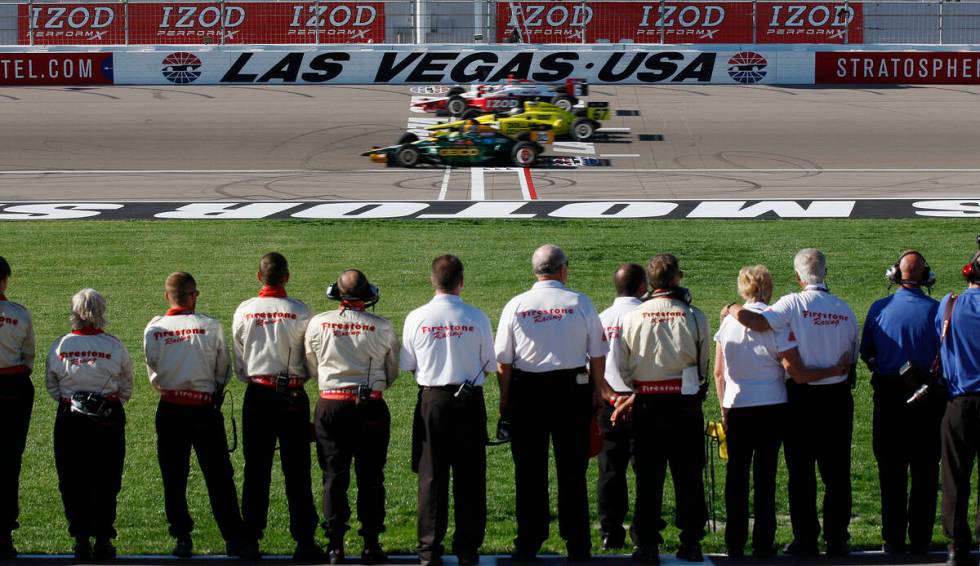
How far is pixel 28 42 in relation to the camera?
127 ft

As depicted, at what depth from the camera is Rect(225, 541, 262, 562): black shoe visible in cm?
768

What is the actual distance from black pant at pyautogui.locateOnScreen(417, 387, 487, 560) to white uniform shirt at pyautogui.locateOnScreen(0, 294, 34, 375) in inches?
97.7

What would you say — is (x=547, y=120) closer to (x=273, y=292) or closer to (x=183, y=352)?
(x=273, y=292)

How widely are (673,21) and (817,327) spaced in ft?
104

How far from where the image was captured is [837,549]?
25.5ft

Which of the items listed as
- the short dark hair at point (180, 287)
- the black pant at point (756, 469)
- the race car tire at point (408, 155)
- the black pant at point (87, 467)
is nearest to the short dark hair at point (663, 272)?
the black pant at point (756, 469)

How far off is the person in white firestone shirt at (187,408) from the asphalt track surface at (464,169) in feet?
51.4

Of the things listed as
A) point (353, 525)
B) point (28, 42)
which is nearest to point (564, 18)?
point (28, 42)

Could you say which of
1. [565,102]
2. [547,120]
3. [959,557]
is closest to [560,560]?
[959,557]

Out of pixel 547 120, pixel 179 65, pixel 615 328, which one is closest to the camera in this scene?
pixel 615 328

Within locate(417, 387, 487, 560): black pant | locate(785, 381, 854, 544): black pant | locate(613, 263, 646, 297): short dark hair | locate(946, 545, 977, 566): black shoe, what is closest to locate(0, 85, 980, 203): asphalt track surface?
locate(613, 263, 646, 297): short dark hair

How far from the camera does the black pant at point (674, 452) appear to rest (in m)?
7.63

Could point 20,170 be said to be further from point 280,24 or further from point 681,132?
point 681,132

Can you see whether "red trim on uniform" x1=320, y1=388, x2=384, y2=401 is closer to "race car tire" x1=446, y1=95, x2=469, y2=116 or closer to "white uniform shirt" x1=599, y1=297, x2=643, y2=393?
"white uniform shirt" x1=599, y1=297, x2=643, y2=393
